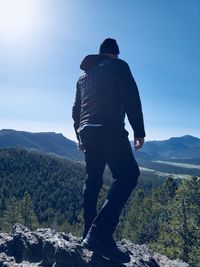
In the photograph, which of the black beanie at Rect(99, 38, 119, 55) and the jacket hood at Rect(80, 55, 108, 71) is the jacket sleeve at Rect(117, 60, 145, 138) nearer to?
the black beanie at Rect(99, 38, 119, 55)

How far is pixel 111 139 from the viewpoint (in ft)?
21.8

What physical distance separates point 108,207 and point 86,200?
27.8 inches

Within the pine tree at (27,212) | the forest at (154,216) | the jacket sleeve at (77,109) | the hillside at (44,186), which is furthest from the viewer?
the hillside at (44,186)

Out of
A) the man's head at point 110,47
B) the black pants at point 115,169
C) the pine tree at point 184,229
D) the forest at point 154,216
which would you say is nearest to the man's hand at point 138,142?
the black pants at point 115,169

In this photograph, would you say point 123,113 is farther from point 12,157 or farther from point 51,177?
point 12,157

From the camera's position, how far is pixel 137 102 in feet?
21.8

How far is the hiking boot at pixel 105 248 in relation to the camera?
6602mm

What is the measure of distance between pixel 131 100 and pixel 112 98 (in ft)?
1.24

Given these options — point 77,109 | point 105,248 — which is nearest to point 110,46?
point 77,109

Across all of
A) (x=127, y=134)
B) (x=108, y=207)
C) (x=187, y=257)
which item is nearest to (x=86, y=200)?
(x=108, y=207)

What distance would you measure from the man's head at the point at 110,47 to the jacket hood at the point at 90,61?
136 mm

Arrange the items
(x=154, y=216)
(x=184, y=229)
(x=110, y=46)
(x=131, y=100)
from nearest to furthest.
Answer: (x=131, y=100) → (x=110, y=46) → (x=184, y=229) → (x=154, y=216)

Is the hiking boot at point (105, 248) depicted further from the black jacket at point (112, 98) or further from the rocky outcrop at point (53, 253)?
the black jacket at point (112, 98)

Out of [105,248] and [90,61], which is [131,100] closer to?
[90,61]
